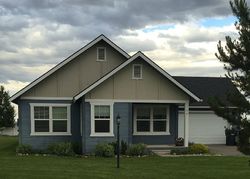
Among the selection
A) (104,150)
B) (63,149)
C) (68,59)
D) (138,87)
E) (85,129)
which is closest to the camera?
(104,150)

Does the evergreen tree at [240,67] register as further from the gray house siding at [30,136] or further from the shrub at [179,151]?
the gray house siding at [30,136]

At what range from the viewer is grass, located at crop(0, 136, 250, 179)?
16906mm

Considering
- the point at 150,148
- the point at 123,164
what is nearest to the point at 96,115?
the point at 150,148

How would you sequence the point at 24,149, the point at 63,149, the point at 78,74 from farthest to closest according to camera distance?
the point at 78,74 < the point at 24,149 < the point at 63,149

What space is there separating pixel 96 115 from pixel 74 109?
2.50 m

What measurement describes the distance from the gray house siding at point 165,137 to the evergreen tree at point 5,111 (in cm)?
3620

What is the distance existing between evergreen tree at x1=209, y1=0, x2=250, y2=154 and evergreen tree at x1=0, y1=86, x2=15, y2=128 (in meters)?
51.7

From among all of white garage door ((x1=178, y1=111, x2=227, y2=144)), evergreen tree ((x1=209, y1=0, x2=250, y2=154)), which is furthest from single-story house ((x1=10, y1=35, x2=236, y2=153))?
evergreen tree ((x1=209, y1=0, x2=250, y2=154))

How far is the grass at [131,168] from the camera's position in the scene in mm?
16906

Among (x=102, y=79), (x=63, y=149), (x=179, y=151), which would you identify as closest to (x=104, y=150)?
(x=63, y=149)

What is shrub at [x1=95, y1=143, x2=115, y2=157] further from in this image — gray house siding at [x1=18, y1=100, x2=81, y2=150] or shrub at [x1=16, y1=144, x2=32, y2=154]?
shrub at [x1=16, y1=144, x2=32, y2=154]

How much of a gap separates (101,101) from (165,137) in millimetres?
5168

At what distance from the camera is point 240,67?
12648 mm

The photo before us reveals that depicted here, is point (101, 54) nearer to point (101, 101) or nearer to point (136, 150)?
point (101, 101)
